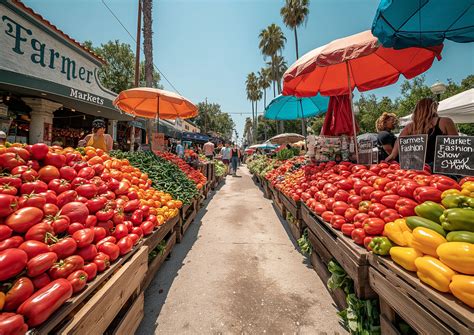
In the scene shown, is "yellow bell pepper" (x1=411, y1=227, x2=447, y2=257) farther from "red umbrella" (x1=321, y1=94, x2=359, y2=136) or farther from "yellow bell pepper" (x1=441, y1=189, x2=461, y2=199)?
"red umbrella" (x1=321, y1=94, x2=359, y2=136)

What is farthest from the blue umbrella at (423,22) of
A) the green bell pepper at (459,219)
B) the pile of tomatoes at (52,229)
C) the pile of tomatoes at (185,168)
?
the pile of tomatoes at (185,168)

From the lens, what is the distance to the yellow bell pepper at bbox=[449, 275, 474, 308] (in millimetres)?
1045

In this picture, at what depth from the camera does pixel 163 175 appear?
184 inches

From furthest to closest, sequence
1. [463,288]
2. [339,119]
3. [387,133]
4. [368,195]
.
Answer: [339,119]
[387,133]
[368,195]
[463,288]

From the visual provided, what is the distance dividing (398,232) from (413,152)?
53.3 inches

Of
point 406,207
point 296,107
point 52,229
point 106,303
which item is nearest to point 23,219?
point 52,229

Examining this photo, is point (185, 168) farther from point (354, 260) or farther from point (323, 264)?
point (354, 260)

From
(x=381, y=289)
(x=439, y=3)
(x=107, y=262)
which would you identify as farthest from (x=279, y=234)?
(x=439, y=3)

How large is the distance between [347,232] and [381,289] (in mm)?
705

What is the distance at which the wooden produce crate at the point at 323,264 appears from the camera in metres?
2.29

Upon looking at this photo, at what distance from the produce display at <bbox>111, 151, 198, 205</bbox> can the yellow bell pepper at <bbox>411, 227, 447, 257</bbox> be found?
368 cm

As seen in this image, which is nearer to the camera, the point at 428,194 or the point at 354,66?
the point at 428,194

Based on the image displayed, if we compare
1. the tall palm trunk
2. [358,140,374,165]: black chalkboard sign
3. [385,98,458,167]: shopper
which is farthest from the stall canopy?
the tall palm trunk

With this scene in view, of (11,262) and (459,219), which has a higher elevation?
(459,219)
